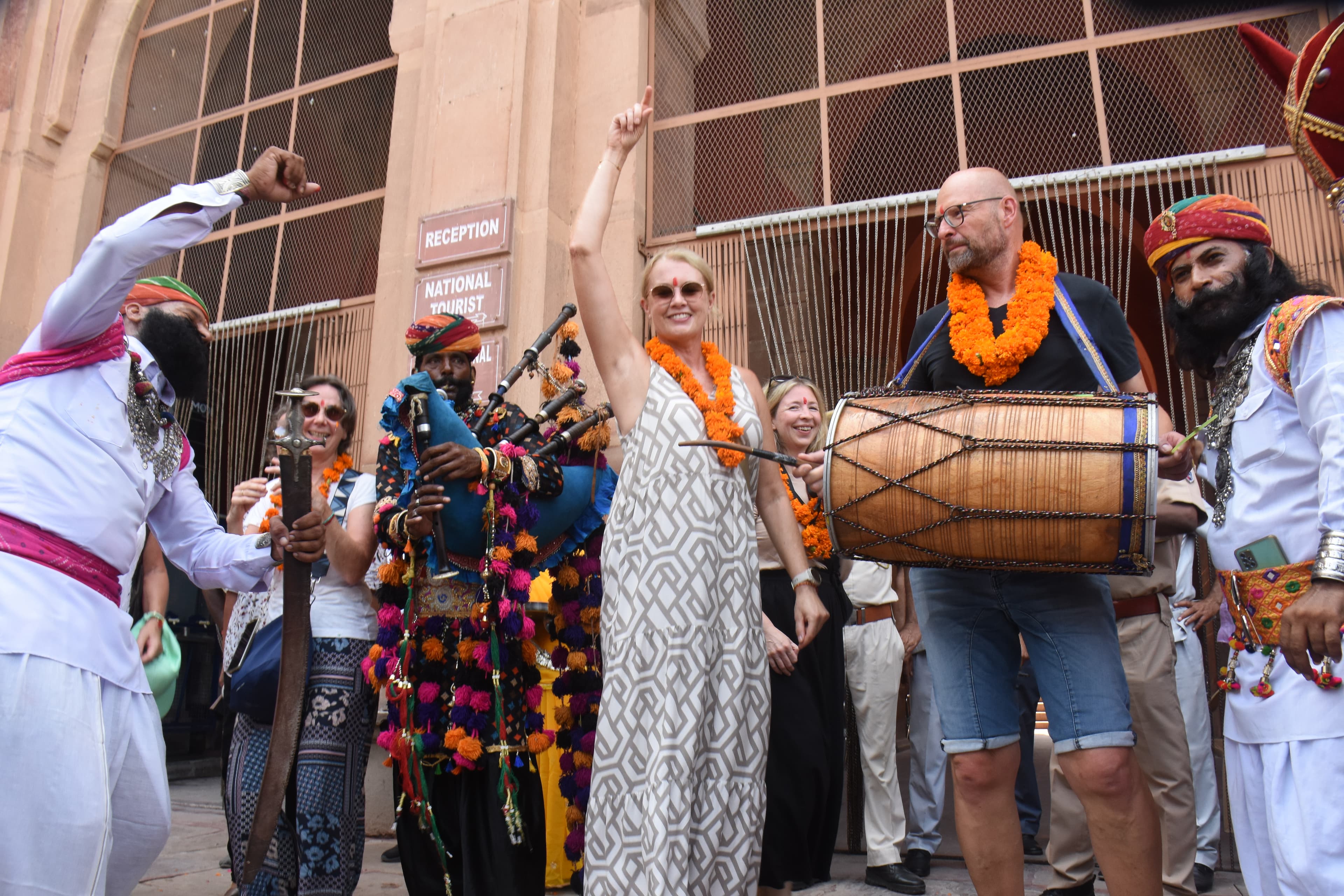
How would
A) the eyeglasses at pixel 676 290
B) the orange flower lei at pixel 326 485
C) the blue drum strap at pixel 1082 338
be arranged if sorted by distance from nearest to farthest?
the blue drum strap at pixel 1082 338
the eyeglasses at pixel 676 290
the orange flower lei at pixel 326 485

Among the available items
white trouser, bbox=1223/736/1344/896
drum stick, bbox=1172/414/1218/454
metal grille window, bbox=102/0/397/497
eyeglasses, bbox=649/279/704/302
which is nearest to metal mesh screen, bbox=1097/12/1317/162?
drum stick, bbox=1172/414/1218/454

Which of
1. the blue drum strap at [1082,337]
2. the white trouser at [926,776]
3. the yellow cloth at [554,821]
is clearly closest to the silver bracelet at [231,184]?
the blue drum strap at [1082,337]

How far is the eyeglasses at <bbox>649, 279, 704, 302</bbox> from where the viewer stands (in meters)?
2.96

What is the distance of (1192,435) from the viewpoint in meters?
2.32

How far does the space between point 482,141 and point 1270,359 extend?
5.36m

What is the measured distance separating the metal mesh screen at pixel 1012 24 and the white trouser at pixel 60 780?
6158mm

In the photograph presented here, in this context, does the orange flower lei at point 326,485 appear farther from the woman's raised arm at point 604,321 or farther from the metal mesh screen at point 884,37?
the metal mesh screen at point 884,37

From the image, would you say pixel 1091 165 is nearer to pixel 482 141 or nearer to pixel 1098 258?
pixel 1098 258

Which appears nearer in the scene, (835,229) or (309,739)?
(309,739)

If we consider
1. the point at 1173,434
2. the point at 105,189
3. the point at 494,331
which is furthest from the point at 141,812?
the point at 105,189

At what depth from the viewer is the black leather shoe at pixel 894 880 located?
3.86 meters

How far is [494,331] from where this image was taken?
6.07m

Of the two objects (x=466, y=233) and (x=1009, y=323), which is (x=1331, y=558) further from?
(x=466, y=233)

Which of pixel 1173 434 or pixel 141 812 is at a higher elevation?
pixel 1173 434
